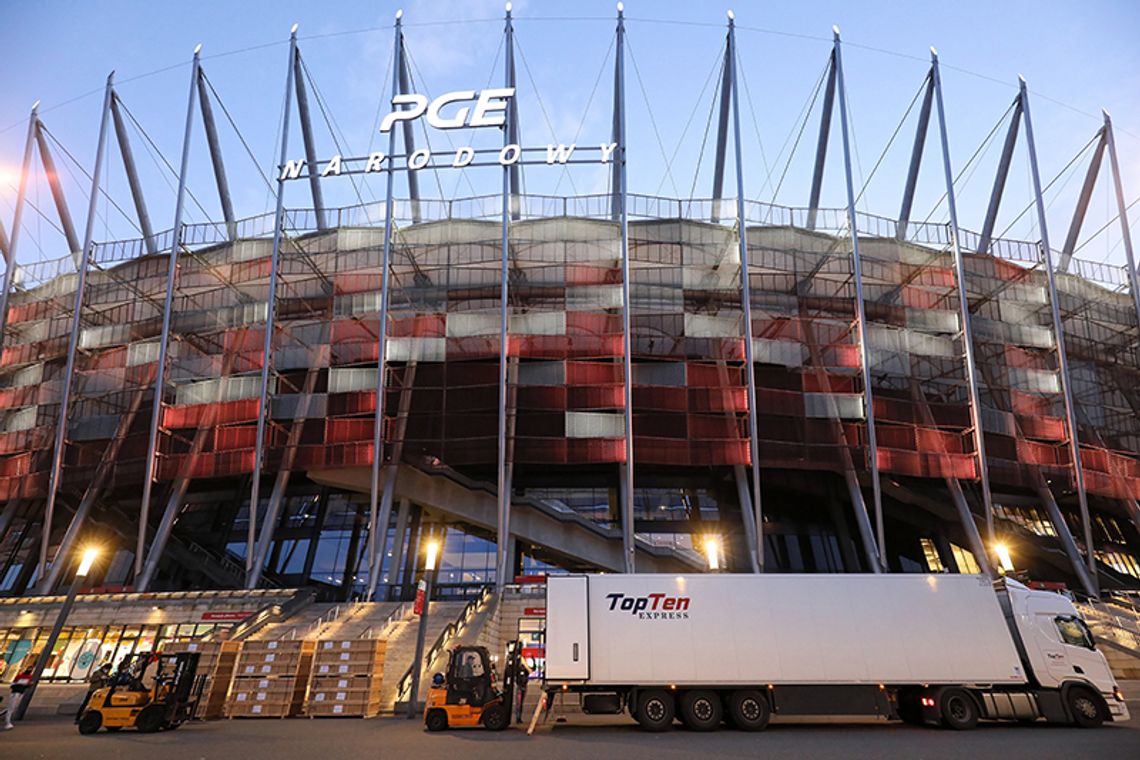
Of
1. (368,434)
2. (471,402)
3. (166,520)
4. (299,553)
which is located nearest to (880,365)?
(471,402)

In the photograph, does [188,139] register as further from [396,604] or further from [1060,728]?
[1060,728]

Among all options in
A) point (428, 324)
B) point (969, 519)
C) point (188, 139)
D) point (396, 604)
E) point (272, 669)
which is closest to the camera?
point (272, 669)

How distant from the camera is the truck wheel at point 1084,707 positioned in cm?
2003

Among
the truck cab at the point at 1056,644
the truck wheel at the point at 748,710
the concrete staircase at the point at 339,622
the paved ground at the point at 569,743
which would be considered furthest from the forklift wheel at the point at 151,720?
the truck cab at the point at 1056,644

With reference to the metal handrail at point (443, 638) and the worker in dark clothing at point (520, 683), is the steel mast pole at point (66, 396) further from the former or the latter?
the worker in dark clothing at point (520, 683)

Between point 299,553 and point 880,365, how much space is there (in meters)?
38.8

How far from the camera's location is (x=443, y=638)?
2930cm

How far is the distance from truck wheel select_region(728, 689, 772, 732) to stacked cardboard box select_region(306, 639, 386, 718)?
428 inches

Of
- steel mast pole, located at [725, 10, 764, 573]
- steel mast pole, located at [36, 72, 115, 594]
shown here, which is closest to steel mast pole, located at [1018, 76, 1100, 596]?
steel mast pole, located at [725, 10, 764, 573]

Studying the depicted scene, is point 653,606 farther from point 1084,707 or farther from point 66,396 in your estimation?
point 66,396

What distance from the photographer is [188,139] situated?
177 ft

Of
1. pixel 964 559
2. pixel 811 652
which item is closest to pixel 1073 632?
pixel 811 652

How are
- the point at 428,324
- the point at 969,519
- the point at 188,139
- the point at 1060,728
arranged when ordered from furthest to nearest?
the point at 188,139 → the point at 428,324 → the point at 969,519 → the point at 1060,728

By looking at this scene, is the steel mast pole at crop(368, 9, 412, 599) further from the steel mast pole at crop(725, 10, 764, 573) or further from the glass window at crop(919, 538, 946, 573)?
the glass window at crop(919, 538, 946, 573)
